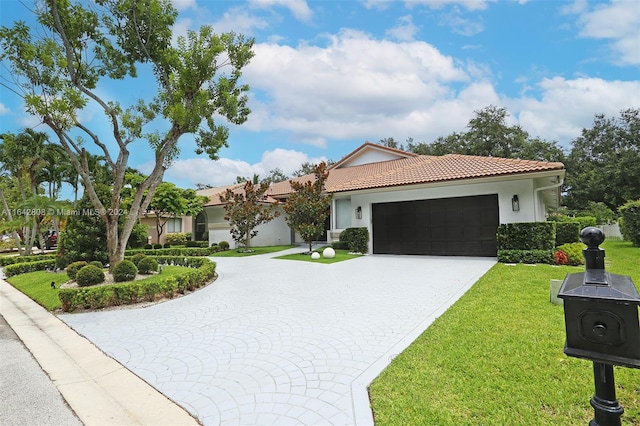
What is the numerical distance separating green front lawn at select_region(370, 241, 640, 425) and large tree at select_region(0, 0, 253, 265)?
9244 mm

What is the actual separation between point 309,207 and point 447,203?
6554mm

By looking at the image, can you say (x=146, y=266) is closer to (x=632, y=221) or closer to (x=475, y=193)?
(x=475, y=193)

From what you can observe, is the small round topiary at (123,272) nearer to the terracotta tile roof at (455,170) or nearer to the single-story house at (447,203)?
the single-story house at (447,203)

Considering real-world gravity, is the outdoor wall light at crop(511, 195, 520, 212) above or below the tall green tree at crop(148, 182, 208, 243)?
below

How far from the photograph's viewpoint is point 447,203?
14297 mm

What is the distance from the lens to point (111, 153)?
10969 mm

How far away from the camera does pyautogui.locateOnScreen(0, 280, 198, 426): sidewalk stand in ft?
9.96

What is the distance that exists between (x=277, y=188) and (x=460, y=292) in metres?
21.0

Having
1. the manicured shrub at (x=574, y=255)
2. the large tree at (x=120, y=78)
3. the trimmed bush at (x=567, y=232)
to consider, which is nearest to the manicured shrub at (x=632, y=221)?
the trimmed bush at (x=567, y=232)

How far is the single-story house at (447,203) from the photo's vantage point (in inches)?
496

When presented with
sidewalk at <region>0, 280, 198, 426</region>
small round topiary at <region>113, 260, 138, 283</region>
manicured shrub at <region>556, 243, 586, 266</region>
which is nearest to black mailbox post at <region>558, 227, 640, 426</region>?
sidewalk at <region>0, 280, 198, 426</region>

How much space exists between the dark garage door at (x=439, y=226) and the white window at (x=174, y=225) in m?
22.3

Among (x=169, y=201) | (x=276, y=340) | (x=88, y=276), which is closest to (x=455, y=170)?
(x=276, y=340)

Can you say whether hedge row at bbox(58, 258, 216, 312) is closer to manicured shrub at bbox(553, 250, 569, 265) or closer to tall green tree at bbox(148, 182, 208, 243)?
manicured shrub at bbox(553, 250, 569, 265)
